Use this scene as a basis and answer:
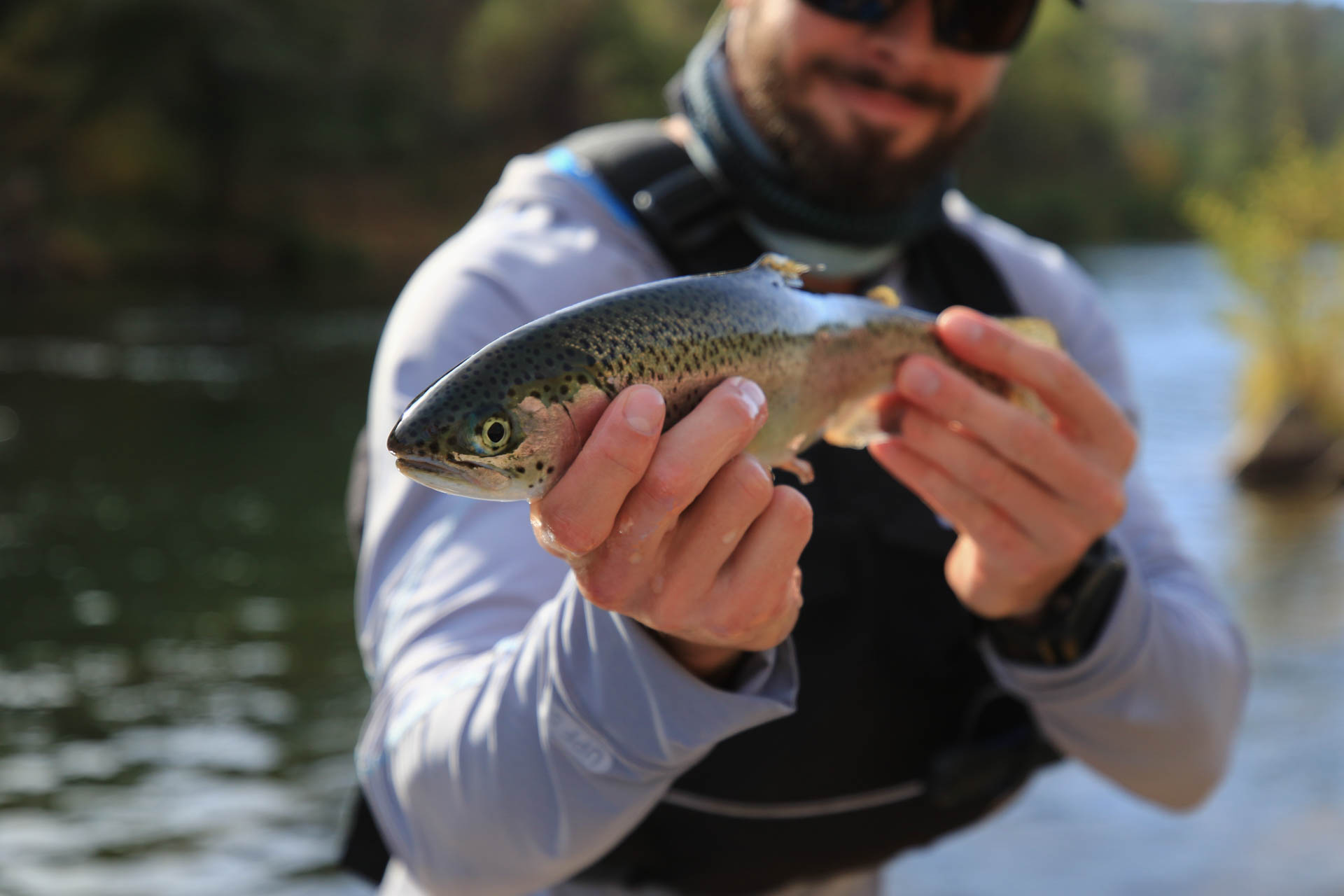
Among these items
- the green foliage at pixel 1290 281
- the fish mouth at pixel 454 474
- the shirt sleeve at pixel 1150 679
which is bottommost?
the green foliage at pixel 1290 281

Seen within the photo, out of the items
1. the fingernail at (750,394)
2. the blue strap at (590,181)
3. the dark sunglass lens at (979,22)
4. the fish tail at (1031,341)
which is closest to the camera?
the fingernail at (750,394)

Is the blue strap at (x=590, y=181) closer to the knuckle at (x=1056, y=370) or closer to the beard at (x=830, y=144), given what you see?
the beard at (x=830, y=144)

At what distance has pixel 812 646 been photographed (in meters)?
2.50

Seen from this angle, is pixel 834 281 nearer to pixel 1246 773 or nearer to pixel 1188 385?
pixel 1246 773

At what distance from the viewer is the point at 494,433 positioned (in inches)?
57.7

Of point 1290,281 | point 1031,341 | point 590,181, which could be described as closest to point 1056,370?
point 1031,341

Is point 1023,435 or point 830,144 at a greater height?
point 830,144

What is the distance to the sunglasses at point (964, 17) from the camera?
8.96 ft

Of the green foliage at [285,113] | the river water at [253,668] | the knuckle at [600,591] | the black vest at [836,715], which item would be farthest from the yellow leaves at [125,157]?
the knuckle at [600,591]

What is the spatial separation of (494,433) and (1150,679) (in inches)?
68.2

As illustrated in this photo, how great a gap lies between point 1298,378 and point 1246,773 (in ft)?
31.4

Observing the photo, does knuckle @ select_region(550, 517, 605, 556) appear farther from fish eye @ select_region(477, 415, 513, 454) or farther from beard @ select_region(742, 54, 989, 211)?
beard @ select_region(742, 54, 989, 211)

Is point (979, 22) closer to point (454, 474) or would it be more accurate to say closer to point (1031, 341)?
point (1031, 341)

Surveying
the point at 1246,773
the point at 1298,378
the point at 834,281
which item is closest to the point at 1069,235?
the point at 1298,378
